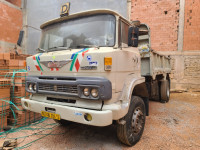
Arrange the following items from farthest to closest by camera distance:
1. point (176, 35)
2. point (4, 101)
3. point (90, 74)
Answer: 1. point (176, 35)
2. point (4, 101)
3. point (90, 74)

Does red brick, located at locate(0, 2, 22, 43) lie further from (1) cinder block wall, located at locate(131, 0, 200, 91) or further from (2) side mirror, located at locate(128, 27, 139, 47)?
(2) side mirror, located at locate(128, 27, 139, 47)

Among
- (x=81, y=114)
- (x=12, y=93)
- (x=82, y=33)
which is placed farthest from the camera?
(x=12, y=93)

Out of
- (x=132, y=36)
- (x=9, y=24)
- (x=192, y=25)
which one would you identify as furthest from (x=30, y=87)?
(x=9, y=24)

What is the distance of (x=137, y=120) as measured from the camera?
2900 mm

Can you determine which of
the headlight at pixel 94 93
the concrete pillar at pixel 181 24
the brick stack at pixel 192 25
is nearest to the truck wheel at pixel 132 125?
the headlight at pixel 94 93

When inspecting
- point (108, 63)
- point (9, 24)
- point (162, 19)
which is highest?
point (9, 24)

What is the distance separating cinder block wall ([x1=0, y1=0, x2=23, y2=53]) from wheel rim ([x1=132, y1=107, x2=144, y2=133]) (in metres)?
11.9

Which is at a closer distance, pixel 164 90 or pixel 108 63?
pixel 108 63

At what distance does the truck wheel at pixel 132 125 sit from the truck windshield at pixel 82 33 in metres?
1.28

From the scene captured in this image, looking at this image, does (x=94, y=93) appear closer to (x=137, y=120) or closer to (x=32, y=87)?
(x=137, y=120)

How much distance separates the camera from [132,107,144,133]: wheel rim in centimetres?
281

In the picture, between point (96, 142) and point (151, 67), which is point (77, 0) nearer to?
point (151, 67)

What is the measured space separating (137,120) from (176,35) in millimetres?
7681

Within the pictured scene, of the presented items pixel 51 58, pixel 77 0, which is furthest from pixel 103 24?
pixel 77 0
